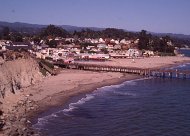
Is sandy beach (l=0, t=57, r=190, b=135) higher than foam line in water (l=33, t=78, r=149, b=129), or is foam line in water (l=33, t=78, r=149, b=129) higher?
sandy beach (l=0, t=57, r=190, b=135)

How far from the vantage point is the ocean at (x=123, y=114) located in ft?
105

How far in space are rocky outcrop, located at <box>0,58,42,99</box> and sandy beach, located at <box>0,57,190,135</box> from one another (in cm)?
86

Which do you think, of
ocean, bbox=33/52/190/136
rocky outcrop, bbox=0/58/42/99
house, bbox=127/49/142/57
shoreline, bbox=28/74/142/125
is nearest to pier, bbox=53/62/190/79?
shoreline, bbox=28/74/142/125

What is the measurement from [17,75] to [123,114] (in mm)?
17346

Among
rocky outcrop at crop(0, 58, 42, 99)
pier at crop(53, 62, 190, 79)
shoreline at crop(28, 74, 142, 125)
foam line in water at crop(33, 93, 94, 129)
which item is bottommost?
foam line in water at crop(33, 93, 94, 129)

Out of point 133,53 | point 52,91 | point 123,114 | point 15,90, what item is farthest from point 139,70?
point 133,53

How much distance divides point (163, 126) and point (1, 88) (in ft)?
59.8

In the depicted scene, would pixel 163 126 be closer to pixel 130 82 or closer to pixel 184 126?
pixel 184 126

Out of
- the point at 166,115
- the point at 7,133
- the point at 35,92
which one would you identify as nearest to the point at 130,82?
the point at 35,92

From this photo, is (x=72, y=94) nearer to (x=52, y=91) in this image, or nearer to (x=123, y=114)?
(x=52, y=91)

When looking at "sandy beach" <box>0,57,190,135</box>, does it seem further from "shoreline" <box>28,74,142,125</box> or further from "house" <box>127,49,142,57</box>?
"house" <box>127,49,142,57</box>

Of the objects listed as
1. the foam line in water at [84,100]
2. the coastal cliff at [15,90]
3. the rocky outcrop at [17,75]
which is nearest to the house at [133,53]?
the foam line in water at [84,100]

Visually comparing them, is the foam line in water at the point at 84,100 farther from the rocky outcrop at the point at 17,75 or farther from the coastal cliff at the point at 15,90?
the rocky outcrop at the point at 17,75

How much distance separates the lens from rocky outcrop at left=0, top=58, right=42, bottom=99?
42.6 m
